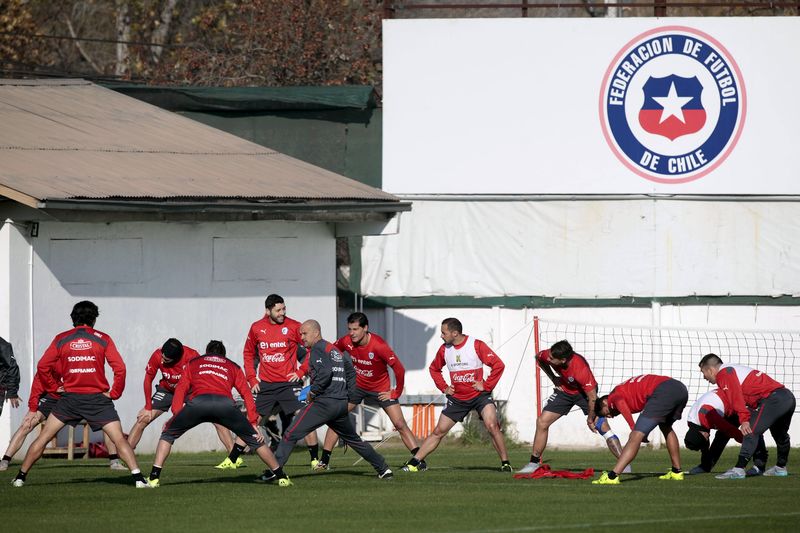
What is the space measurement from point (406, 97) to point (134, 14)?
18240 millimetres

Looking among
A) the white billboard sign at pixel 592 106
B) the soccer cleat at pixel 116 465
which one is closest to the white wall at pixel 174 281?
the soccer cleat at pixel 116 465

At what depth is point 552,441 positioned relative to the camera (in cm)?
2417

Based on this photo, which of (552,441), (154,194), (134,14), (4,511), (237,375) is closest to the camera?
(4,511)

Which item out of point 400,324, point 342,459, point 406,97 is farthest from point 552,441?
point 406,97

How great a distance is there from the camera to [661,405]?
15516 mm

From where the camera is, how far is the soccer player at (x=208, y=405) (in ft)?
48.1

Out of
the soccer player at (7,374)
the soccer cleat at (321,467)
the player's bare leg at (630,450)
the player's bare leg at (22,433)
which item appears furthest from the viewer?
the soccer cleat at (321,467)

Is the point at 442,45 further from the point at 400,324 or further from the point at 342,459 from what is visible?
the point at 342,459

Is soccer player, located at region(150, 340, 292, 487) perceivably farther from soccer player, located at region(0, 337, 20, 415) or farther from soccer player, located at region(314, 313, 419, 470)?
soccer player, located at region(0, 337, 20, 415)

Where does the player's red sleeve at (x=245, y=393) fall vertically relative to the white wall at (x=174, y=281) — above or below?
below

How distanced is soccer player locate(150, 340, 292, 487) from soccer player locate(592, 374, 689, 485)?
389 cm

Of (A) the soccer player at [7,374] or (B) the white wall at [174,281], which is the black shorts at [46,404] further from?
(B) the white wall at [174,281]

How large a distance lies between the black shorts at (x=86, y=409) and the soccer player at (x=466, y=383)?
4071mm

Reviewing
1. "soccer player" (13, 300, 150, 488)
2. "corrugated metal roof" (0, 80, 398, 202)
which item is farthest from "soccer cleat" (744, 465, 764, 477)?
"corrugated metal roof" (0, 80, 398, 202)
